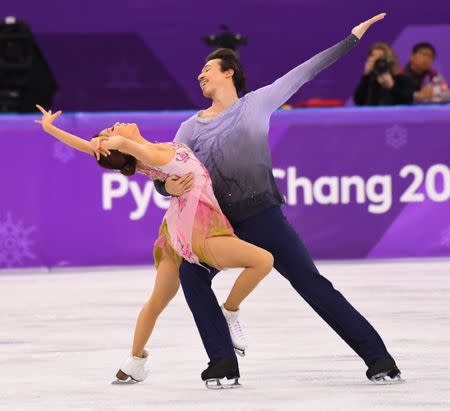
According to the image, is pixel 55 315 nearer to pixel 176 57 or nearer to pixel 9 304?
pixel 9 304

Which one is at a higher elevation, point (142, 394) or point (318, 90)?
point (318, 90)

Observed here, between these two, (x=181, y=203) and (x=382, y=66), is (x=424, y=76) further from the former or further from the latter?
(x=181, y=203)

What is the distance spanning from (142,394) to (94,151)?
110 cm

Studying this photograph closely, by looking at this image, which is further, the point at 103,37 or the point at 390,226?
the point at 103,37

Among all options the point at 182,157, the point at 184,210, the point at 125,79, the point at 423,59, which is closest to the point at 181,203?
the point at 184,210

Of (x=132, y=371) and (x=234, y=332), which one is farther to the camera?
(x=234, y=332)

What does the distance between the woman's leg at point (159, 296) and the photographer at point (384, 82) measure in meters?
7.29

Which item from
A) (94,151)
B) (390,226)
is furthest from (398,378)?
(390,226)

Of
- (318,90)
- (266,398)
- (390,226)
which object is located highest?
(318,90)

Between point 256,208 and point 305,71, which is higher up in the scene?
point 305,71

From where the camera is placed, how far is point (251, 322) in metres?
9.43

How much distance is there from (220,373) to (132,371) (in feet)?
1.49

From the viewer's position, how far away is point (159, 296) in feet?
23.2

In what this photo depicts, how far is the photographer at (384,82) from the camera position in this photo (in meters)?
14.1
